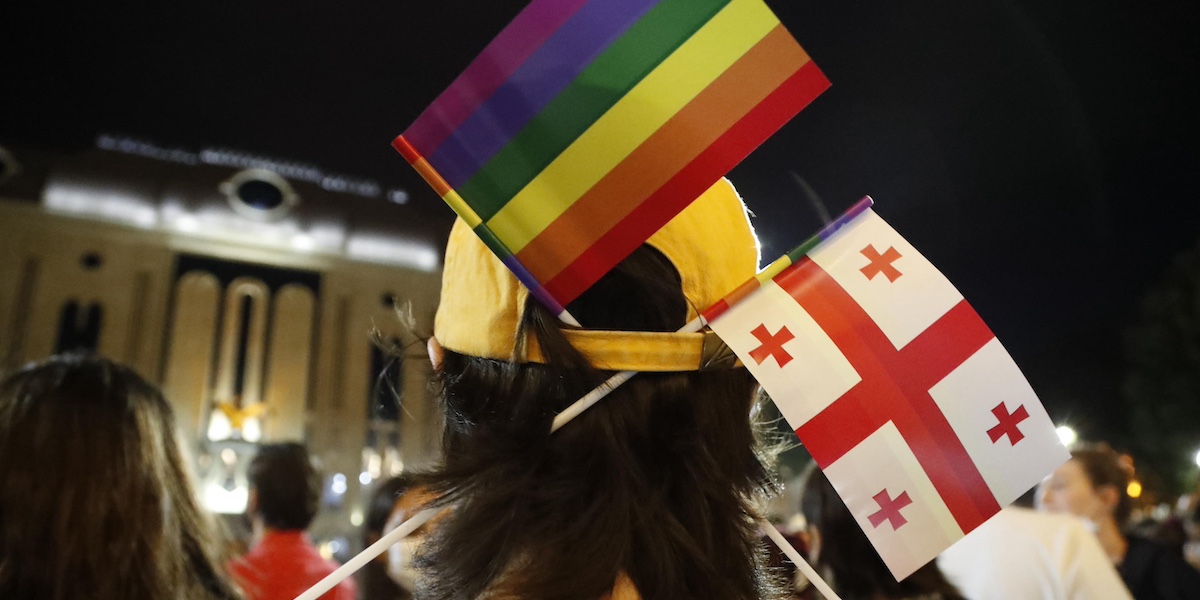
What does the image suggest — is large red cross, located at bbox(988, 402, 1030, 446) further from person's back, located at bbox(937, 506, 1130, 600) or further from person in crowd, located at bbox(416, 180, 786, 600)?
person's back, located at bbox(937, 506, 1130, 600)

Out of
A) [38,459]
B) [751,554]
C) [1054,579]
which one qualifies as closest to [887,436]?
[751,554]

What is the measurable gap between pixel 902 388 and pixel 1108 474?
3.24m

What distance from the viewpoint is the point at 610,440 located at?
79 centimetres

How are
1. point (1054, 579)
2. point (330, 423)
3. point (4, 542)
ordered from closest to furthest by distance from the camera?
point (4, 542)
point (1054, 579)
point (330, 423)

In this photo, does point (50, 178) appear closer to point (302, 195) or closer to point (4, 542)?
point (302, 195)

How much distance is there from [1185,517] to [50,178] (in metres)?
20.7

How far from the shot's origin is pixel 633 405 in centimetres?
81

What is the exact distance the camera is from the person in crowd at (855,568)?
1.94m

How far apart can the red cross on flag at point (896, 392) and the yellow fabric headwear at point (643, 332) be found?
0.14 feet

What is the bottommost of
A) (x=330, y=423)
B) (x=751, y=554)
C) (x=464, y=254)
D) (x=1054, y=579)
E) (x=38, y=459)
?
(x=1054, y=579)

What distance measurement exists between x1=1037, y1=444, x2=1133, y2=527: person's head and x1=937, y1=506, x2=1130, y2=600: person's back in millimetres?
1269

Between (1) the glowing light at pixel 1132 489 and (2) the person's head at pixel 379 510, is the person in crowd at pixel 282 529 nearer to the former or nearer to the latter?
(2) the person's head at pixel 379 510

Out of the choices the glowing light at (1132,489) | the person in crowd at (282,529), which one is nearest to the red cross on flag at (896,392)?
the person in crowd at (282,529)

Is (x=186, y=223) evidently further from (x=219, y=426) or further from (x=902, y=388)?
(x=902, y=388)
